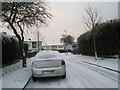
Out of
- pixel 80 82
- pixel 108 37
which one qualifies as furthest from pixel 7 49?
pixel 108 37

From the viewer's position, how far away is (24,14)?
1475 cm

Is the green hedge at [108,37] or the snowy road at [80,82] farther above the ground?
the green hedge at [108,37]

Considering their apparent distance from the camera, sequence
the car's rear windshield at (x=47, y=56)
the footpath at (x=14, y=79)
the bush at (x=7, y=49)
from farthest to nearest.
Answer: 1. the bush at (x=7, y=49)
2. the car's rear windshield at (x=47, y=56)
3. the footpath at (x=14, y=79)

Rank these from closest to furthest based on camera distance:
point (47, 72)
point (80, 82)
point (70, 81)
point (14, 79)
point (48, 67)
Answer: point (80, 82) → point (70, 81) → point (47, 72) → point (48, 67) → point (14, 79)

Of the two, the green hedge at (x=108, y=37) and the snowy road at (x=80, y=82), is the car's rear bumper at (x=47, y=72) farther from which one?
the green hedge at (x=108, y=37)

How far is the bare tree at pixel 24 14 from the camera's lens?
1384 cm

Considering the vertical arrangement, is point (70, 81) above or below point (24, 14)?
below

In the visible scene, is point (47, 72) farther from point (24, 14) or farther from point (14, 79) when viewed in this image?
point (24, 14)

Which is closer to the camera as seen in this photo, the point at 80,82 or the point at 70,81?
the point at 80,82

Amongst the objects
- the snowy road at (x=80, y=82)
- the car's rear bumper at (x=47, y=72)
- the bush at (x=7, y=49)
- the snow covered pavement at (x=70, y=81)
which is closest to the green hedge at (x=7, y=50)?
the bush at (x=7, y=49)

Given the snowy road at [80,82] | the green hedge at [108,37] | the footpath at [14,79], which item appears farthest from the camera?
the green hedge at [108,37]

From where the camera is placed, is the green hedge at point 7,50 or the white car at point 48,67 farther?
the green hedge at point 7,50

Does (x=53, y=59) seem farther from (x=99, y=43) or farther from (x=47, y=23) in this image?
(x=99, y=43)

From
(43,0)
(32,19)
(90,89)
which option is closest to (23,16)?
(32,19)
